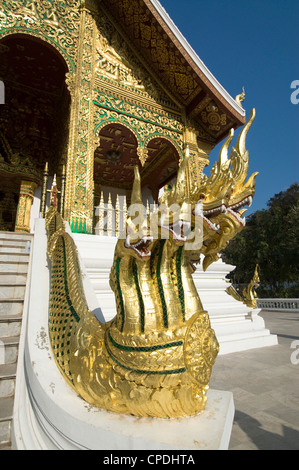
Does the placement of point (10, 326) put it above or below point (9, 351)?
above


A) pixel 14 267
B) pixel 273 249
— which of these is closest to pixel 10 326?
pixel 14 267

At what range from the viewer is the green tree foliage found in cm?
1778


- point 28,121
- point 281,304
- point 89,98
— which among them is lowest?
point 281,304

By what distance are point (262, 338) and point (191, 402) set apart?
2.95 m

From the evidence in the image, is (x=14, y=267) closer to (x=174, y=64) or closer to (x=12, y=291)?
(x=12, y=291)

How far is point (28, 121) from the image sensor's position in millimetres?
7211

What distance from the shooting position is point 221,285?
4.18 meters

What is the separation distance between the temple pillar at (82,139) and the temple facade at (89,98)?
0.02m

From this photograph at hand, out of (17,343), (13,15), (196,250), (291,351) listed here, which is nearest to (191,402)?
(196,250)

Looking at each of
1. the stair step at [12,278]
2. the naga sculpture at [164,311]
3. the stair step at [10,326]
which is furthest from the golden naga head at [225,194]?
the stair step at [12,278]

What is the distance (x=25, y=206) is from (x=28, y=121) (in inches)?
103

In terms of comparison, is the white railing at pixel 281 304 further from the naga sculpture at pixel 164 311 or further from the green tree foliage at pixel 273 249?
the naga sculpture at pixel 164 311

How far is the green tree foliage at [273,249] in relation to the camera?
17781mm

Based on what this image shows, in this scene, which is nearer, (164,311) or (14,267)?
(164,311)
